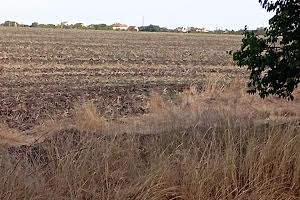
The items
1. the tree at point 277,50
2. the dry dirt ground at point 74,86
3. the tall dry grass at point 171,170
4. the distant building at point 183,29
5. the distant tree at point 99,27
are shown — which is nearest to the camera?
the tall dry grass at point 171,170

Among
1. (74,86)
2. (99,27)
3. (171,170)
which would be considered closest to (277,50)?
(171,170)

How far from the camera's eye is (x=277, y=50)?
7.21 m

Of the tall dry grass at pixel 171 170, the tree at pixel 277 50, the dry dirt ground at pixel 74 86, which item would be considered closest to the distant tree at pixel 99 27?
the dry dirt ground at pixel 74 86

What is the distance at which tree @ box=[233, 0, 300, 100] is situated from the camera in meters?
6.66

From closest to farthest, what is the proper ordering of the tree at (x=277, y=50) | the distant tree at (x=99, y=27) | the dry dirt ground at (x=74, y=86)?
the tree at (x=277, y=50) < the dry dirt ground at (x=74, y=86) < the distant tree at (x=99, y=27)

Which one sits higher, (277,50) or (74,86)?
(277,50)

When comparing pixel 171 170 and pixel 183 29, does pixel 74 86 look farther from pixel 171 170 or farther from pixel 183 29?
pixel 183 29

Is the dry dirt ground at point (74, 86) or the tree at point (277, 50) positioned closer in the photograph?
the tree at point (277, 50)

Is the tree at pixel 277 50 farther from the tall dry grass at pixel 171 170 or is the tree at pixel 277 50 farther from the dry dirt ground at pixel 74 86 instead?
the dry dirt ground at pixel 74 86

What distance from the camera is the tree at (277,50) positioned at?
21.9 ft

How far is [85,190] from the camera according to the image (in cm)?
453

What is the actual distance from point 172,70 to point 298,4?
23.0 metres

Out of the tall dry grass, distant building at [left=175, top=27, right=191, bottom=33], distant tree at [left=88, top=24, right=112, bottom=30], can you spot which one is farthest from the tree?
distant building at [left=175, top=27, right=191, bottom=33]

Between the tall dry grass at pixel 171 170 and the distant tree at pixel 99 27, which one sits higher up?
the tall dry grass at pixel 171 170
